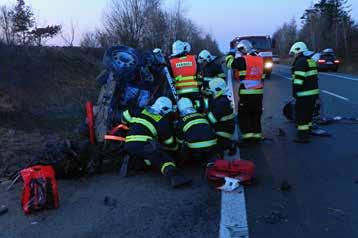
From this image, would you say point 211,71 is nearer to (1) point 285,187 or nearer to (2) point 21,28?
(1) point 285,187

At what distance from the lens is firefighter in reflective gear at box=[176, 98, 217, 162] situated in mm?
6793

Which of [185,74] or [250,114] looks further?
[250,114]

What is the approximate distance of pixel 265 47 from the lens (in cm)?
2697

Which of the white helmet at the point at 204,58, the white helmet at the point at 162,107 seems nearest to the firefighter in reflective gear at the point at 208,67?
the white helmet at the point at 204,58

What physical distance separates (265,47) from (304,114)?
18.6 metres

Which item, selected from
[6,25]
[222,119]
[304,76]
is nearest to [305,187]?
[222,119]

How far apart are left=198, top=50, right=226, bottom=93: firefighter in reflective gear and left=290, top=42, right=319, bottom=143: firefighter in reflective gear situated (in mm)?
1422

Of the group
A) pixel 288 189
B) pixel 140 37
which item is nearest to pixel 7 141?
pixel 288 189

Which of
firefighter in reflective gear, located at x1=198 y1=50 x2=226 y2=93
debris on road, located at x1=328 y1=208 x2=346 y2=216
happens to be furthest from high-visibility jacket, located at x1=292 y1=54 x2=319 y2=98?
debris on road, located at x1=328 y1=208 x2=346 y2=216


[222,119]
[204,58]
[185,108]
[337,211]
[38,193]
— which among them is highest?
[204,58]

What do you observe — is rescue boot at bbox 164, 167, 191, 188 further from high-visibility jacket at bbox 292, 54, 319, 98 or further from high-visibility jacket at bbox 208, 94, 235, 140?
high-visibility jacket at bbox 292, 54, 319, 98

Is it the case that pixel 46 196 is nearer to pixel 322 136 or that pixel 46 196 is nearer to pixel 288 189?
pixel 288 189

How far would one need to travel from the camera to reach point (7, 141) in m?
8.68

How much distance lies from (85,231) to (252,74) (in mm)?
5067
